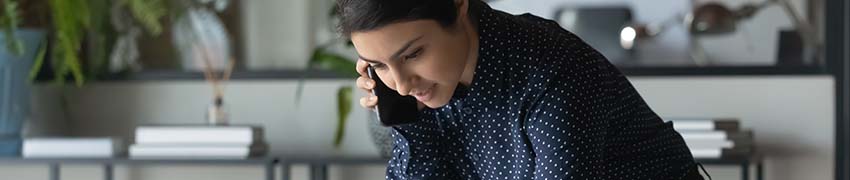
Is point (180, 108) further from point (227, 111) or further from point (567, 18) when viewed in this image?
point (567, 18)

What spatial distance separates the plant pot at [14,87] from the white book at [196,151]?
33 centimetres

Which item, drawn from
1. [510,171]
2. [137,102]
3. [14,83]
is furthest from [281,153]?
[510,171]

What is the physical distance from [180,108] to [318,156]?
1.17 feet

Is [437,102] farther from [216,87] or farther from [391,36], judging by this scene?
[216,87]

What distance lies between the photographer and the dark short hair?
1259 mm

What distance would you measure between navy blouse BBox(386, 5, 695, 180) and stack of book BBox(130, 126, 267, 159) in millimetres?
1243

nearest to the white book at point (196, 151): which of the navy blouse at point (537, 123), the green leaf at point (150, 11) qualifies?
the green leaf at point (150, 11)

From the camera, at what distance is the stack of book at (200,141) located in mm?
2777

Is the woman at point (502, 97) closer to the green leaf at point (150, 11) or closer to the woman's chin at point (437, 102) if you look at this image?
the woman's chin at point (437, 102)

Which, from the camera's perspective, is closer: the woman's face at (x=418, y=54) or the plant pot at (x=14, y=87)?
the woman's face at (x=418, y=54)

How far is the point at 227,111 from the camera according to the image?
305cm

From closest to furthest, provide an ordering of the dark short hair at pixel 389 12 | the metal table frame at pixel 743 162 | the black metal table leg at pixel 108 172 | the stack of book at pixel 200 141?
the dark short hair at pixel 389 12 < the metal table frame at pixel 743 162 < the stack of book at pixel 200 141 < the black metal table leg at pixel 108 172

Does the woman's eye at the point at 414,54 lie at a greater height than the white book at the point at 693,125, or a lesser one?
greater

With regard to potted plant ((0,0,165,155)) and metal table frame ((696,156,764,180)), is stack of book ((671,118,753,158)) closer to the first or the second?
metal table frame ((696,156,764,180))
